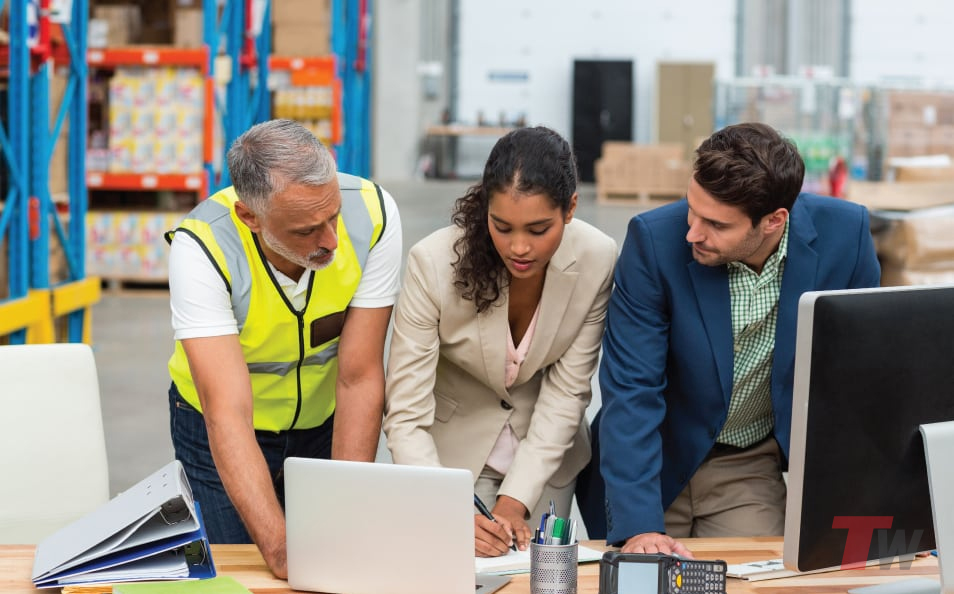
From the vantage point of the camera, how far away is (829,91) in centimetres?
1277

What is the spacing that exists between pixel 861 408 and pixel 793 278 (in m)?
0.70

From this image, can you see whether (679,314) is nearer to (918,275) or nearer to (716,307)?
(716,307)

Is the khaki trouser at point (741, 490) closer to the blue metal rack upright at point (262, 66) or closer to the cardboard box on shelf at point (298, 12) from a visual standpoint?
the blue metal rack upright at point (262, 66)

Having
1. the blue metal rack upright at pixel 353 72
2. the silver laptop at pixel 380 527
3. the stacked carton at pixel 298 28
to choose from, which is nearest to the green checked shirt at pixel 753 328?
the silver laptop at pixel 380 527

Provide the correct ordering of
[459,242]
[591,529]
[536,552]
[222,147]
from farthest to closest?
1. [222,147]
2. [591,529]
3. [459,242]
4. [536,552]

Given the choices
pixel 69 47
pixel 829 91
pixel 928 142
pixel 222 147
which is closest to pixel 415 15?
pixel 829 91

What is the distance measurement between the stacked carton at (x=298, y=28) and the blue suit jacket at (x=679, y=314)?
26.4 feet

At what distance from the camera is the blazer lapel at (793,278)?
2.25 m

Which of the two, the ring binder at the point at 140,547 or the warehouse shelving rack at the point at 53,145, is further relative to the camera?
the warehouse shelving rack at the point at 53,145

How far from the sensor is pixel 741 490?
2.49m

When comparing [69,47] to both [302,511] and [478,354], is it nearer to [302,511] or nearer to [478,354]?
[478,354]

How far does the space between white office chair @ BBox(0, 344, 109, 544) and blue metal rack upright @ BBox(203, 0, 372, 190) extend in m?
5.18

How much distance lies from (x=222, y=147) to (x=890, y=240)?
4829 millimetres

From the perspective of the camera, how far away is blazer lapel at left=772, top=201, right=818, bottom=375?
7.38 feet
